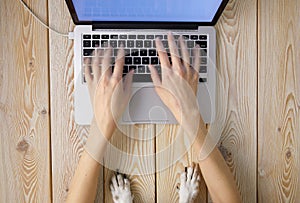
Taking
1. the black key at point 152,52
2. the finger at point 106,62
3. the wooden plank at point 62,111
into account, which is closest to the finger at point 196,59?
the black key at point 152,52

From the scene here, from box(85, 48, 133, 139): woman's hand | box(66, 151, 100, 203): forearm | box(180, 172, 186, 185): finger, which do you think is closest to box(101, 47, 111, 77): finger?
box(85, 48, 133, 139): woman's hand

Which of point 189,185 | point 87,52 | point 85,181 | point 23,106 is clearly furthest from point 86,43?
point 189,185

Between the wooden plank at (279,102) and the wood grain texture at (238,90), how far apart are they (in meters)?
0.02

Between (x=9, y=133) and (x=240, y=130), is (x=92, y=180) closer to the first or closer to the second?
(x=9, y=133)

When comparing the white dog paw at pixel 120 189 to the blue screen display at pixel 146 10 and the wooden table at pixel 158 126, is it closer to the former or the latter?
the wooden table at pixel 158 126

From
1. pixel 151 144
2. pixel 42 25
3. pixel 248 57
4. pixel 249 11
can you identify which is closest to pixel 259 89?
pixel 248 57

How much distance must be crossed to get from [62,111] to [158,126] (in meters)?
0.25

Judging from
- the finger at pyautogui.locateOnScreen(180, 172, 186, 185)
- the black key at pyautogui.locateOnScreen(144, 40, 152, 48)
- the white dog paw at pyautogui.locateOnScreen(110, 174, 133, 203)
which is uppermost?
the black key at pyautogui.locateOnScreen(144, 40, 152, 48)

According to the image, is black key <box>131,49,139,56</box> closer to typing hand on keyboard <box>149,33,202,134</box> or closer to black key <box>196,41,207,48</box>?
typing hand on keyboard <box>149,33,202,134</box>

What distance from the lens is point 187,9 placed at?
3.40 feet

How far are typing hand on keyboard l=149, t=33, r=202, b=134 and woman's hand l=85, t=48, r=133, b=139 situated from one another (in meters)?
0.08

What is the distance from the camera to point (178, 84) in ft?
3.55

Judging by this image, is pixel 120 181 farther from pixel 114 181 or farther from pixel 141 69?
pixel 141 69

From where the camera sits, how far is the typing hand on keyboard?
1074mm
